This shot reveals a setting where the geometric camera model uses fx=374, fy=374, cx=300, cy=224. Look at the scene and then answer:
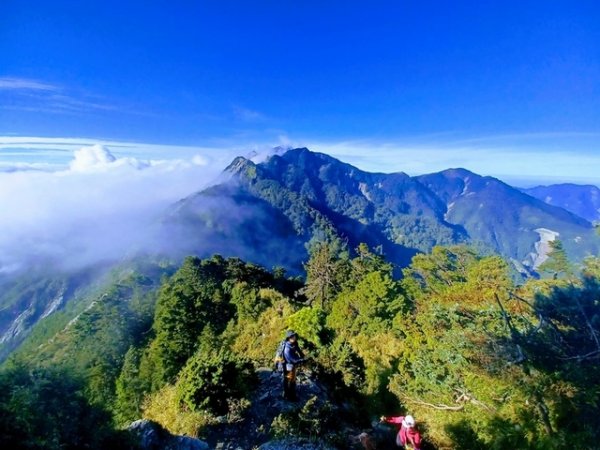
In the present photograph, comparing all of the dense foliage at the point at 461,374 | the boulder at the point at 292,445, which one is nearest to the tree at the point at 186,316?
the dense foliage at the point at 461,374

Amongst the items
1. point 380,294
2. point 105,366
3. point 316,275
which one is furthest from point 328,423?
point 316,275

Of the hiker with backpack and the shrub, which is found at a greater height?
the hiker with backpack

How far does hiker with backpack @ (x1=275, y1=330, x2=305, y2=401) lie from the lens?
1173cm

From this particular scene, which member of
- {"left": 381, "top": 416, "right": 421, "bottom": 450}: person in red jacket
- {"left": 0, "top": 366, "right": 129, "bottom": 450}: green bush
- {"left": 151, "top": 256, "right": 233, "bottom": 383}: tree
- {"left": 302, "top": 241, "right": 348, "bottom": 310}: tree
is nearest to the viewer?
{"left": 0, "top": 366, "right": 129, "bottom": 450}: green bush

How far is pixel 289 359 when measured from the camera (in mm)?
11695

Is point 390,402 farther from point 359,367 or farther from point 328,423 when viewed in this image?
point 328,423

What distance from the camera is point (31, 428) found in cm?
603

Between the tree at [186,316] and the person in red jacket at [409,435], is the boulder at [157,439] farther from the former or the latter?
the tree at [186,316]

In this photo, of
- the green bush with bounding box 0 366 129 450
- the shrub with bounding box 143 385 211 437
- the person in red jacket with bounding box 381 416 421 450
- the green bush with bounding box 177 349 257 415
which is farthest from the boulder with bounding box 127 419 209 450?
the person in red jacket with bounding box 381 416 421 450

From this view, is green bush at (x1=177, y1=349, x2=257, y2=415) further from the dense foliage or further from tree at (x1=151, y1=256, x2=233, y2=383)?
tree at (x1=151, y1=256, x2=233, y2=383)

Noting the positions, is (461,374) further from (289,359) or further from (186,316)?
(186,316)

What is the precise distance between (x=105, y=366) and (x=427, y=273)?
126 ft

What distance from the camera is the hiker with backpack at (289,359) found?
11734mm

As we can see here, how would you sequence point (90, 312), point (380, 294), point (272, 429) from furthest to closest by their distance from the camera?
point (90, 312) < point (380, 294) < point (272, 429)
